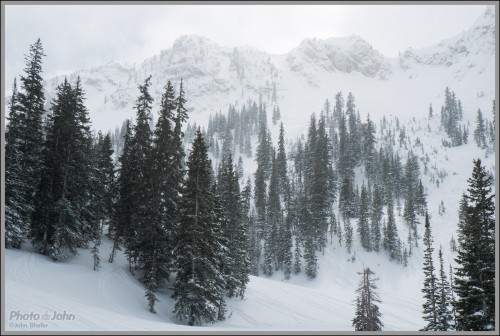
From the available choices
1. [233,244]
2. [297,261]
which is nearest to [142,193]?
[233,244]

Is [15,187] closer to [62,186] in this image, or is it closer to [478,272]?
[62,186]

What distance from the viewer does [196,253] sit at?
90.1 feet

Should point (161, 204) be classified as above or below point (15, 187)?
below

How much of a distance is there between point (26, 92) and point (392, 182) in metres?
100

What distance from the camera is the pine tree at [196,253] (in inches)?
1039

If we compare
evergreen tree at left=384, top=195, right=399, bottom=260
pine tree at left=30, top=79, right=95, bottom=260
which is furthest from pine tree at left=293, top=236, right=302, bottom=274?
pine tree at left=30, top=79, right=95, bottom=260

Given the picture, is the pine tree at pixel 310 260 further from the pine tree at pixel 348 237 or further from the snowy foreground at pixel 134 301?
the pine tree at pixel 348 237

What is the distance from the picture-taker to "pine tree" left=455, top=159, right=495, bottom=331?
69.8 ft

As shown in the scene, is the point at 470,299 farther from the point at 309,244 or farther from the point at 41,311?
the point at 309,244

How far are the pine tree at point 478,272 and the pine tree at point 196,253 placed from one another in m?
17.7

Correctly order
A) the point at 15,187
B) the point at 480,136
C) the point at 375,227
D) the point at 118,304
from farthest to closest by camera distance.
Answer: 1. the point at 480,136
2. the point at 375,227
3. the point at 15,187
4. the point at 118,304

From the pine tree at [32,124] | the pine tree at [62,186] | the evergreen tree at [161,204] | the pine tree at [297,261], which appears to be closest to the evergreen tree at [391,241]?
the pine tree at [297,261]

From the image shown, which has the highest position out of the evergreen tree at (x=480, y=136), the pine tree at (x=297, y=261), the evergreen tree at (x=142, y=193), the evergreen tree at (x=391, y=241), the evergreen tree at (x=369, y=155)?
the evergreen tree at (x=480, y=136)

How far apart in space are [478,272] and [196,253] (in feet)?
65.2
